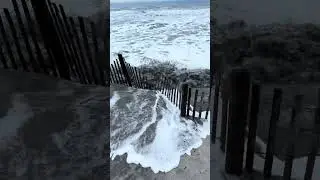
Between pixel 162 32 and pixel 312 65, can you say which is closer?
pixel 312 65

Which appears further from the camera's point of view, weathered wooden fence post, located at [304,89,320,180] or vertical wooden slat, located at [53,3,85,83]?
vertical wooden slat, located at [53,3,85,83]

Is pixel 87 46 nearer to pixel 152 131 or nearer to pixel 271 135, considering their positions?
pixel 152 131

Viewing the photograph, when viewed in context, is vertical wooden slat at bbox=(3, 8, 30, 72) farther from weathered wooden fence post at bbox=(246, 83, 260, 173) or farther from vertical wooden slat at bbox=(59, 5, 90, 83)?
weathered wooden fence post at bbox=(246, 83, 260, 173)

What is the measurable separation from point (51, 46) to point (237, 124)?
87 centimetres

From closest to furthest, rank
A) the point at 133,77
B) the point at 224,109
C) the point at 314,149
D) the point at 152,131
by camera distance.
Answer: the point at 314,149 < the point at 224,109 < the point at 152,131 < the point at 133,77

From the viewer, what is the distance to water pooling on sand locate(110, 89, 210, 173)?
5.89ft

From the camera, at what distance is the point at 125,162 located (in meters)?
1.75

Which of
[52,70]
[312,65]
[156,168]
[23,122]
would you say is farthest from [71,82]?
[312,65]

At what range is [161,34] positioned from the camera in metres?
1.95

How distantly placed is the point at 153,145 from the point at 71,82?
449 mm

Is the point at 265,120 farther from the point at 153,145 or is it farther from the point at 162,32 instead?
the point at 162,32

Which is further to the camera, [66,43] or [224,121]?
[66,43]

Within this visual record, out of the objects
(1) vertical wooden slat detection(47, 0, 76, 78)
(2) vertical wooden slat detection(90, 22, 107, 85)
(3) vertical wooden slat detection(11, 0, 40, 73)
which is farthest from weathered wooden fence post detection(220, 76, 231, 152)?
(3) vertical wooden slat detection(11, 0, 40, 73)

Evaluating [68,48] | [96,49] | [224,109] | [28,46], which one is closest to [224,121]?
[224,109]
